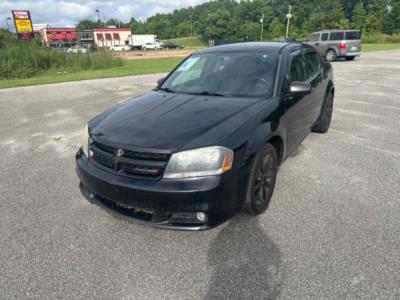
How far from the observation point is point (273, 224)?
278 centimetres

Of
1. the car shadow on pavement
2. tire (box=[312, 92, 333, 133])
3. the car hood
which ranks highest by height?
the car hood

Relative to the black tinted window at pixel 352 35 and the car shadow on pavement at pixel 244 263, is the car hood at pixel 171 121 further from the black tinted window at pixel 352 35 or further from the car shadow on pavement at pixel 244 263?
the black tinted window at pixel 352 35

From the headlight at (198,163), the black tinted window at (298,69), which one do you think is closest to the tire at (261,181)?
the headlight at (198,163)

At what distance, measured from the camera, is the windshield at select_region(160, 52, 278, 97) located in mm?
3193

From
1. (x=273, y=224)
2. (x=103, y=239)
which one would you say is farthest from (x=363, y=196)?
(x=103, y=239)

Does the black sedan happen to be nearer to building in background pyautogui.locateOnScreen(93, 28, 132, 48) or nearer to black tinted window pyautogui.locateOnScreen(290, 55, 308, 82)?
black tinted window pyautogui.locateOnScreen(290, 55, 308, 82)

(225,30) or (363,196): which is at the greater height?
(225,30)

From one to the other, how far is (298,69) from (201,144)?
2225 millimetres

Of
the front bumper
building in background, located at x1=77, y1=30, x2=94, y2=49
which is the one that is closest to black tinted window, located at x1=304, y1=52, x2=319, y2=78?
the front bumper

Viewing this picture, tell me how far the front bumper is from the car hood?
0.29 m

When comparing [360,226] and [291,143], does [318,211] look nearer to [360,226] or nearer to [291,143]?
[360,226]

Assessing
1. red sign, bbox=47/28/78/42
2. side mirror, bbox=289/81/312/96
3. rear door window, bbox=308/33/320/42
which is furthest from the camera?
red sign, bbox=47/28/78/42

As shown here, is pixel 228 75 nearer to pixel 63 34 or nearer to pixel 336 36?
pixel 336 36

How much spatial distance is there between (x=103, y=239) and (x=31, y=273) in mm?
594
